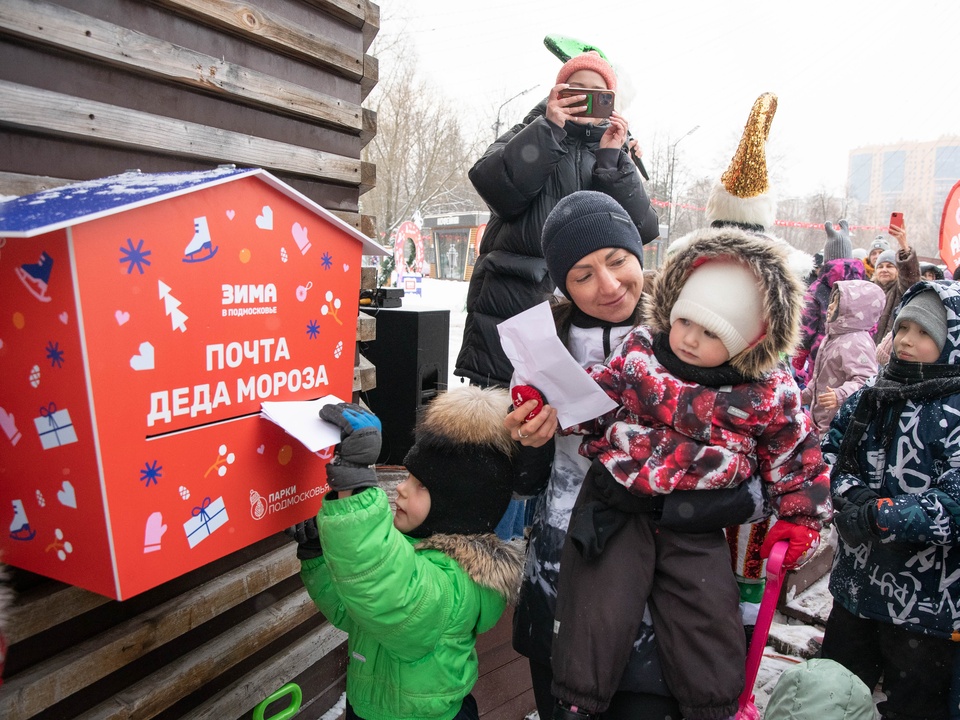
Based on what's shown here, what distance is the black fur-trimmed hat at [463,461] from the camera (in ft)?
5.61

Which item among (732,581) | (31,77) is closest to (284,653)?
(732,581)

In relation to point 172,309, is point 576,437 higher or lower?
lower

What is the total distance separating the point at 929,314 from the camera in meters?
2.48

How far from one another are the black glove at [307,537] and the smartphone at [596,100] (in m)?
1.76

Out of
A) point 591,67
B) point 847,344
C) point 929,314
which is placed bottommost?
point 847,344

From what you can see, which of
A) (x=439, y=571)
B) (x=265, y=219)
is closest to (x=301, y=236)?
(x=265, y=219)

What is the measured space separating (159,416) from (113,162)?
0.79 m

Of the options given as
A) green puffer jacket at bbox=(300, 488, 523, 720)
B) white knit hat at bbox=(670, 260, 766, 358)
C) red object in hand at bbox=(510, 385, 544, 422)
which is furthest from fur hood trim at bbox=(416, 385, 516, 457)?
white knit hat at bbox=(670, 260, 766, 358)

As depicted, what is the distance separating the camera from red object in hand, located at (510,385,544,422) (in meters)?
1.58

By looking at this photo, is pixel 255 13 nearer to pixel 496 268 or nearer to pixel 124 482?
pixel 496 268

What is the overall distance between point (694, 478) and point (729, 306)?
0.41 meters

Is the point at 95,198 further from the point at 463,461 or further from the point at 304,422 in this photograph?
the point at 463,461

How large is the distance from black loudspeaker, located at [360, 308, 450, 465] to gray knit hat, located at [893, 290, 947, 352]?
330 cm

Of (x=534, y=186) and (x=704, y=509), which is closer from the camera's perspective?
(x=704, y=509)
